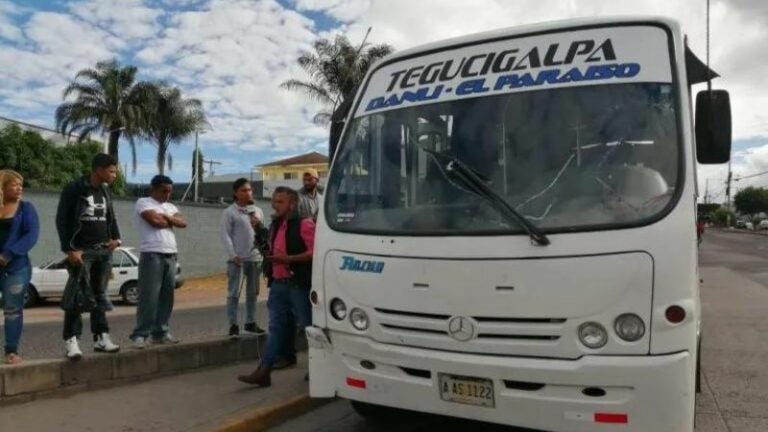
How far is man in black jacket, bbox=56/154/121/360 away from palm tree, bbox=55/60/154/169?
3377 cm

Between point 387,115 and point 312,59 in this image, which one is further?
point 312,59

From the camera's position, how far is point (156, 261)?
6.09m

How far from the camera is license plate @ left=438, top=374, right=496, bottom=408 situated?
3.68 meters

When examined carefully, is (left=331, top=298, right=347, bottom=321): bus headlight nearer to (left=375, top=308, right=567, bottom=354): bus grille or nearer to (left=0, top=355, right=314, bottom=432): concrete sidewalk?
(left=375, top=308, right=567, bottom=354): bus grille

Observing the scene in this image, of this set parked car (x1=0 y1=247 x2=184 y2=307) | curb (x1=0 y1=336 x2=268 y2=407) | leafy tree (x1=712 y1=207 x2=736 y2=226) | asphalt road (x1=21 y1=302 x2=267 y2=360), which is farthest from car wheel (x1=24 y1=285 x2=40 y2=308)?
leafy tree (x1=712 y1=207 x2=736 y2=226)

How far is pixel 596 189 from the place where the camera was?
375 cm

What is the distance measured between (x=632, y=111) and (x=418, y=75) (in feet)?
4.54

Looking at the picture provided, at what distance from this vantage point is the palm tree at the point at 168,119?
128 ft

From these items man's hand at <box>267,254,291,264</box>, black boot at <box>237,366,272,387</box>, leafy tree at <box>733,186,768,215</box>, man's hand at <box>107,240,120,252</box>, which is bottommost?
black boot at <box>237,366,272,387</box>

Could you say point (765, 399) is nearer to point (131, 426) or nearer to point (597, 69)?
point (597, 69)

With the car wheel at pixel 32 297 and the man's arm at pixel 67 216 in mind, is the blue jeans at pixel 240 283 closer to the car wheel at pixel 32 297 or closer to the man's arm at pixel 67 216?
the man's arm at pixel 67 216

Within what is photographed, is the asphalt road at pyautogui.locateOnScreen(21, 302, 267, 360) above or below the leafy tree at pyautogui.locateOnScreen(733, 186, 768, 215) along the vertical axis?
below

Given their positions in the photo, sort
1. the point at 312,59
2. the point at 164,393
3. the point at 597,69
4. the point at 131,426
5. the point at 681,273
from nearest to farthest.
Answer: the point at 681,273 → the point at 597,69 → the point at 131,426 → the point at 164,393 → the point at 312,59

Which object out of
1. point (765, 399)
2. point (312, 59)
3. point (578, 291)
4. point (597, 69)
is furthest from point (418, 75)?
point (312, 59)
